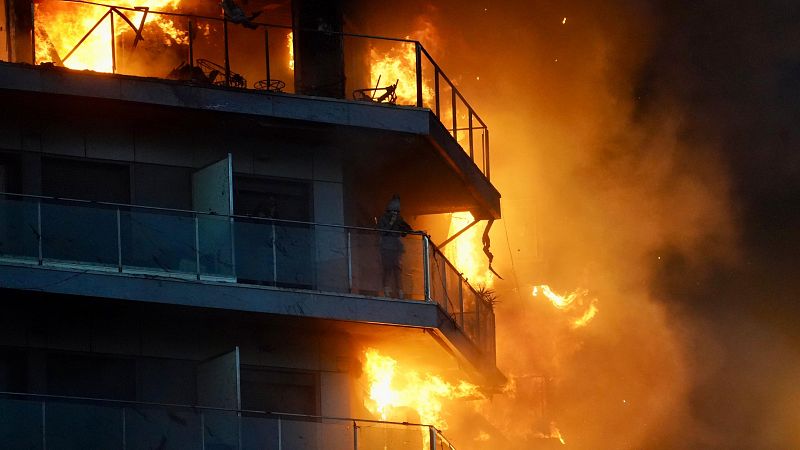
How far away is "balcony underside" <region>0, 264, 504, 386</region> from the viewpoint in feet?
116

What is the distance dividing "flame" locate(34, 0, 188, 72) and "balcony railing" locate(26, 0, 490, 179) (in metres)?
0.02

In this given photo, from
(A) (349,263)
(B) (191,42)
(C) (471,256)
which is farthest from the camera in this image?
(C) (471,256)

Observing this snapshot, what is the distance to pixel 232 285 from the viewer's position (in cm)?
3675

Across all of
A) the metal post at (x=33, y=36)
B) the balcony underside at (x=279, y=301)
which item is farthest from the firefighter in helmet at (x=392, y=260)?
the metal post at (x=33, y=36)

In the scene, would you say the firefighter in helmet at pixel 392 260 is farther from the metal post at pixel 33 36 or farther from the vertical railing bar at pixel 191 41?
the metal post at pixel 33 36

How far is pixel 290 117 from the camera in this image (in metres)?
38.4

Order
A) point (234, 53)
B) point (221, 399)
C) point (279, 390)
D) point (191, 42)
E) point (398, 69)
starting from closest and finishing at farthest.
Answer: point (221, 399)
point (279, 390)
point (191, 42)
point (234, 53)
point (398, 69)

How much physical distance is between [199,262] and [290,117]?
3166 mm

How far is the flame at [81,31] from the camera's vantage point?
126ft

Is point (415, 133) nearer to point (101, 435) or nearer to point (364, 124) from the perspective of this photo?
point (364, 124)

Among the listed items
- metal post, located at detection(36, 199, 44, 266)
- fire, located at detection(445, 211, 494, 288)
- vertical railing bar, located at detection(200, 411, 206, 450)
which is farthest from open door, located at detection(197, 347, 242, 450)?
fire, located at detection(445, 211, 494, 288)

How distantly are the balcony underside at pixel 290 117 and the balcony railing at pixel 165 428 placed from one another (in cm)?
490

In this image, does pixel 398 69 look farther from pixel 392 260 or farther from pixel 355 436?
pixel 355 436

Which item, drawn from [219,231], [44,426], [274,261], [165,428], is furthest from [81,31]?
[44,426]
